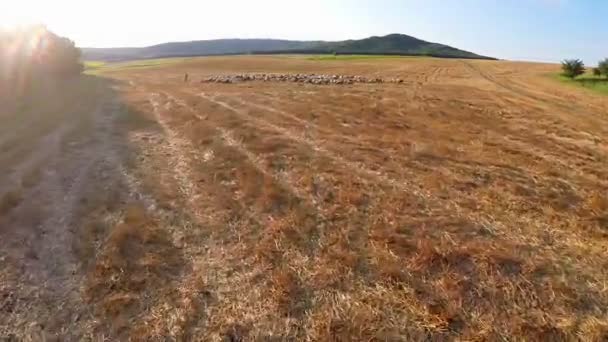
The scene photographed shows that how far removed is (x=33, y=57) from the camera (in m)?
35.9

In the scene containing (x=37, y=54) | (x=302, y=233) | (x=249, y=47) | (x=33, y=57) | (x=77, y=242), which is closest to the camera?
(x=77, y=242)

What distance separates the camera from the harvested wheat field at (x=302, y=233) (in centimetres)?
674

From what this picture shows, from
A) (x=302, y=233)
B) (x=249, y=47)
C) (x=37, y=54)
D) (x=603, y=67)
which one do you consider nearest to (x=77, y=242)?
(x=302, y=233)

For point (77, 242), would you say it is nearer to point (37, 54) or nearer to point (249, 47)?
point (37, 54)

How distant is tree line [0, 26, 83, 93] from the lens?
30888mm

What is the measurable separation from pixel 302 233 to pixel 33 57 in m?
36.0

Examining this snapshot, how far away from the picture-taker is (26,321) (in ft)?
22.2

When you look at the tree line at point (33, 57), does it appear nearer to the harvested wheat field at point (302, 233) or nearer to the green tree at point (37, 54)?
the green tree at point (37, 54)

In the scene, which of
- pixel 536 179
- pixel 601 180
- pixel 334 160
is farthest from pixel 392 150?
pixel 601 180

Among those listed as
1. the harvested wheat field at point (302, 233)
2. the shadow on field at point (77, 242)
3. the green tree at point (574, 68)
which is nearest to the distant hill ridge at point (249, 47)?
the green tree at point (574, 68)

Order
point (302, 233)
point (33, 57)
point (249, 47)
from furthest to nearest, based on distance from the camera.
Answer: point (249, 47)
point (33, 57)
point (302, 233)

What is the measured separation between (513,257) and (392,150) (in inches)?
285

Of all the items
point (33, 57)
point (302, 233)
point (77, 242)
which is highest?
point (33, 57)

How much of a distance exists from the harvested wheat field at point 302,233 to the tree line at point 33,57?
1592 cm
